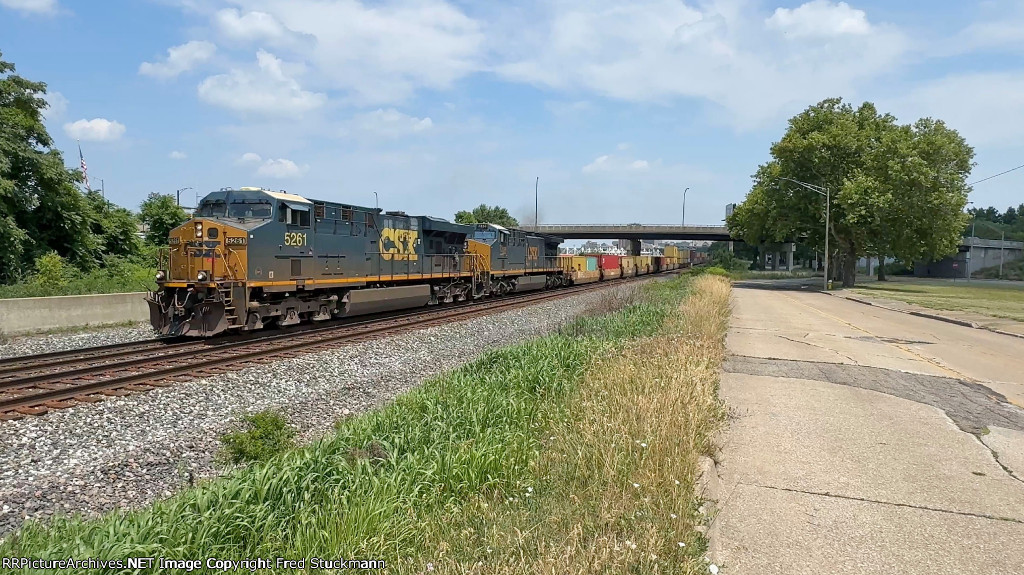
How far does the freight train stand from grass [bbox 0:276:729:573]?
26.6 feet

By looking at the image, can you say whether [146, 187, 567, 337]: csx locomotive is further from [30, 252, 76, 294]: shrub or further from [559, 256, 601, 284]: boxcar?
[559, 256, 601, 284]: boxcar

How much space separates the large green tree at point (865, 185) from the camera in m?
37.2

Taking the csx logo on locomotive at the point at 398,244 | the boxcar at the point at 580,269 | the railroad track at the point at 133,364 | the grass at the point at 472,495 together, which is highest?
the csx logo on locomotive at the point at 398,244

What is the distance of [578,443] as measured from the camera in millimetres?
5051

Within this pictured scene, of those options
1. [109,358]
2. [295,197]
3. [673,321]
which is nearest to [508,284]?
[295,197]

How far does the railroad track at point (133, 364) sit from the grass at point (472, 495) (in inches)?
173

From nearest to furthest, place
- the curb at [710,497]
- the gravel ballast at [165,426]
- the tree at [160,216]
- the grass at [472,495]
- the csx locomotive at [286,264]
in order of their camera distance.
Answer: the grass at [472,495] < the curb at [710,497] < the gravel ballast at [165,426] < the csx locomotive at [286,264] < the tree at [160,216]

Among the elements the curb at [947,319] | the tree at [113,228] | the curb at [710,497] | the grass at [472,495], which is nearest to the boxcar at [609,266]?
the curb at [947,319]

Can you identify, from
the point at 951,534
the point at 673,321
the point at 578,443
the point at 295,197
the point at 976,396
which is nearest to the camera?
the point at 951,534

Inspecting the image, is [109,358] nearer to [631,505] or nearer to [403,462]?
[403,462]

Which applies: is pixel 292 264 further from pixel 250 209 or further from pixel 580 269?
pixel 580 269

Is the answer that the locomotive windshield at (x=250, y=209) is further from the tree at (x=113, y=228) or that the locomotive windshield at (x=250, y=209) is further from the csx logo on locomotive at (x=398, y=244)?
the tree at (x=113, y=228)

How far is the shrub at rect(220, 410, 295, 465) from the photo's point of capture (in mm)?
5891

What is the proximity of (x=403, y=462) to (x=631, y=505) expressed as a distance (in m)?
1.70
